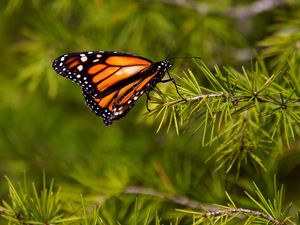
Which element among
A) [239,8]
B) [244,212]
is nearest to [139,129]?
[239,8]

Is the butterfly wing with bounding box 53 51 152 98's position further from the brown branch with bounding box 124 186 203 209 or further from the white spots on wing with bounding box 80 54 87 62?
the brown branch with bounding box 124 186 203 209

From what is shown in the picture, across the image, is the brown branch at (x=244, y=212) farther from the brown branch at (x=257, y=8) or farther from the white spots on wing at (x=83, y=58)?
the brown branch at (x=257, y=8)

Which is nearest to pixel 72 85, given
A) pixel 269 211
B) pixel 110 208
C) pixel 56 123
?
pixel 56 123

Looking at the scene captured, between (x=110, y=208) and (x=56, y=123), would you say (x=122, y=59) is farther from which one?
(x=56, y=123)

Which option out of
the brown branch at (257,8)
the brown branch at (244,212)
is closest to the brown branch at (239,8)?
the brown branch at (257,8)

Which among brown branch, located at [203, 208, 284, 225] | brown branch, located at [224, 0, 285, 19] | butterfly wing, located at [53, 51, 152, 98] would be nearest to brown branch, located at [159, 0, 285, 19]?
brown branch, located at [224, 0, 285, 19]
